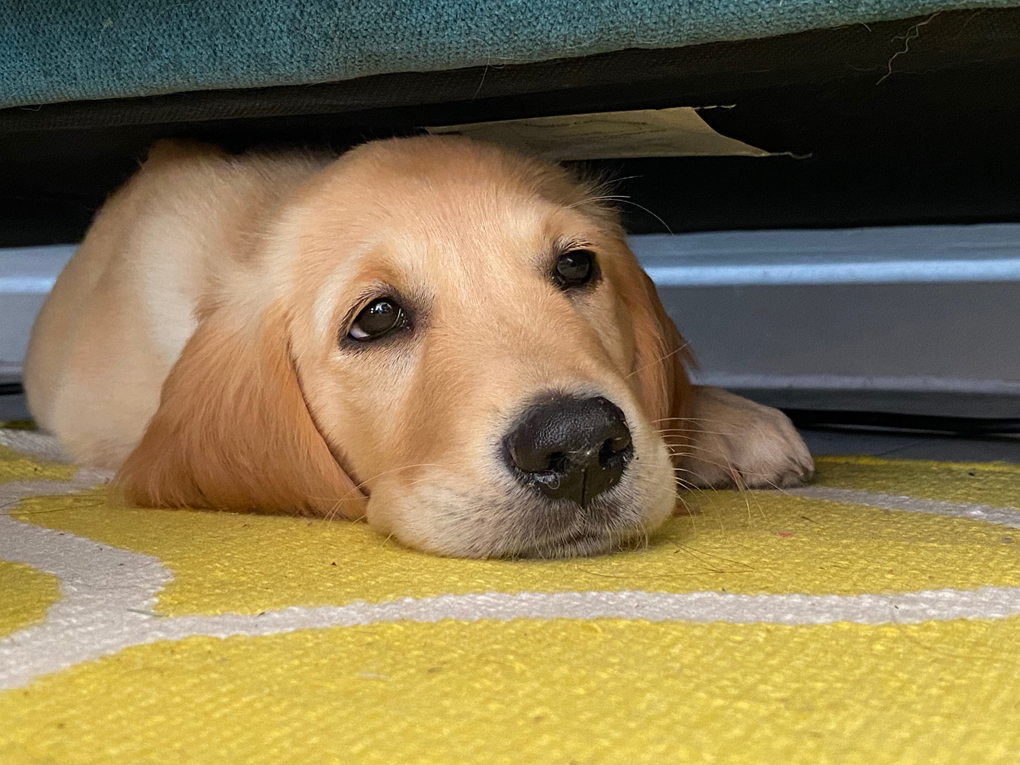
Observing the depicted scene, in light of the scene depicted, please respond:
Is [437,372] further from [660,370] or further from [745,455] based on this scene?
[745,455]

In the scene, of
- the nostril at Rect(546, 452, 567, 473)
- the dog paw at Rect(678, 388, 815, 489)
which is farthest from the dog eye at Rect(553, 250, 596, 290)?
the nostril at Rect(546, 452, 567, 473)

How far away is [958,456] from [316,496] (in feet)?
4.98

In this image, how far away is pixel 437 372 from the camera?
149 cm

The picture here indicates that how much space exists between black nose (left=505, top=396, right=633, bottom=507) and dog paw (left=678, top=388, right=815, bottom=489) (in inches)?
21.8

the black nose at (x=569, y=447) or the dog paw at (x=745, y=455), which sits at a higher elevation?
Answer: the dog paw at (x=745, y=455)

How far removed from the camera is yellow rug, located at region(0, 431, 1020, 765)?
2.32 ft

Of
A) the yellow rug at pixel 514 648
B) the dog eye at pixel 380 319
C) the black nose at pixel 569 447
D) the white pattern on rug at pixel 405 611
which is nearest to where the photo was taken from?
the yellow rug at pixel 514 648

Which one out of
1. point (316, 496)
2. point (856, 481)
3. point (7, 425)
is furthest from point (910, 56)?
point (7, 425)

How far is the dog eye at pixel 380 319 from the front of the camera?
1629 millimetres

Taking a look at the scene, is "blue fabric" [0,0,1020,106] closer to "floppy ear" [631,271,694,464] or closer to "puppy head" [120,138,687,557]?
"puppy head" [120,138,687,557]

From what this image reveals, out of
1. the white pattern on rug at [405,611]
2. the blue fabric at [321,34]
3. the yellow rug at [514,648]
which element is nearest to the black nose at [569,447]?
the yellow rug at [514,648]

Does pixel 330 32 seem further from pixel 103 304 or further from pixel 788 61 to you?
pixel 103 304

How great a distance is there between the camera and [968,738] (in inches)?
27.5

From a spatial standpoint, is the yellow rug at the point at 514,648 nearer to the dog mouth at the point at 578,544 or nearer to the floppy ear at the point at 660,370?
the dog mouth at the point at 578,544
